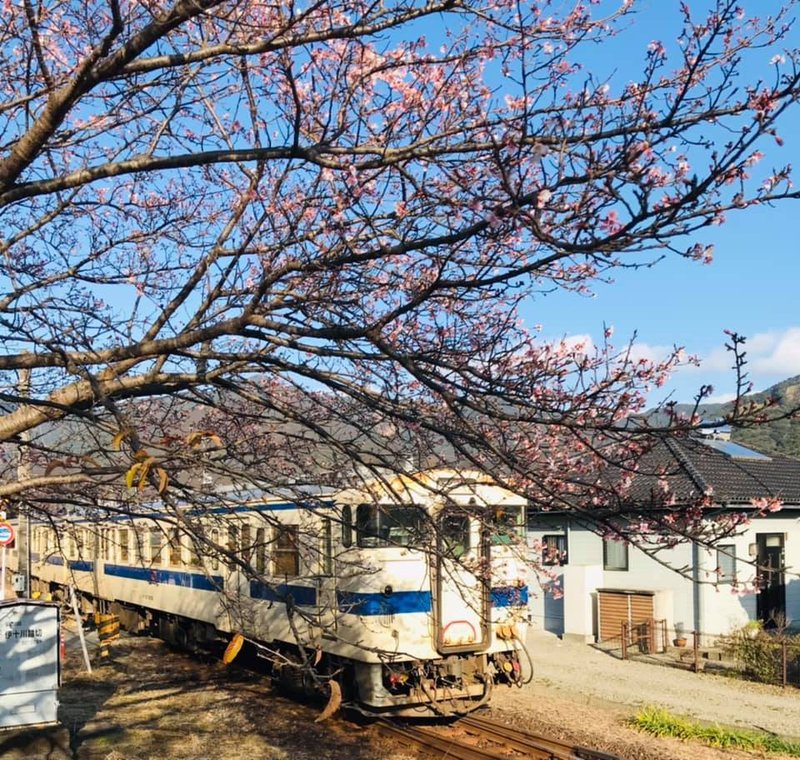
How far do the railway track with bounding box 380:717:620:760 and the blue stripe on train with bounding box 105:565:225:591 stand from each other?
358 centimetres

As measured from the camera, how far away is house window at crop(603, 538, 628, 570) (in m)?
18.5

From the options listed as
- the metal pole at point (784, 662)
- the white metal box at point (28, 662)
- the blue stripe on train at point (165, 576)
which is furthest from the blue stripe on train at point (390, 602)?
the metal pole at point (784, 662)

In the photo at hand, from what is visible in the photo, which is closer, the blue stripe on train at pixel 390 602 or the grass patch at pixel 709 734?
the grass patch at pixel 709 734

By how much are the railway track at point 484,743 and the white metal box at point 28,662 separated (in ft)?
12.7

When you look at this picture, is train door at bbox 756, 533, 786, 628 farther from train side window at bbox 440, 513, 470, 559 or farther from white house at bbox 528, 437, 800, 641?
train side window at bbox 440, 513, 470, 559

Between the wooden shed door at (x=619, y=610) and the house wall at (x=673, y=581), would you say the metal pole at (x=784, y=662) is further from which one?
the wooden shed door at (x=619, y=610)

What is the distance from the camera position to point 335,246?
5.52 meters

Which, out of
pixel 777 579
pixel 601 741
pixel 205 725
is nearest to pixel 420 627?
pixel 601 741

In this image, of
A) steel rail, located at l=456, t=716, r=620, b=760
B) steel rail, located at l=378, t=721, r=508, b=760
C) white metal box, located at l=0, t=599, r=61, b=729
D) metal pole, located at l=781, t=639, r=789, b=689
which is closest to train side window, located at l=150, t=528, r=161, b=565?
white metal box, located at l=0, t=599, r=61, b=729

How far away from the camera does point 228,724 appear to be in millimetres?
11570

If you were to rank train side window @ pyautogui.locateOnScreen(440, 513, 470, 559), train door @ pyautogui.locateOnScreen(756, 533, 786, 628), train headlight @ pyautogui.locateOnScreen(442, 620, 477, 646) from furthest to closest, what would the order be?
train door @ pyautogui.locateOnScreen(756, 533, 786, 628)
train headlight @ pyautogui.locateOnScreen(442, 620, 477, 646)
train side window @ pyautogui.locateOnScreen(440, 513, 470, 559)

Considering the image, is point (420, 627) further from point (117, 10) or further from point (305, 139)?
point (117, 10)

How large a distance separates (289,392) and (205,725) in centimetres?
514

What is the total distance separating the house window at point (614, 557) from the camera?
18531mm
